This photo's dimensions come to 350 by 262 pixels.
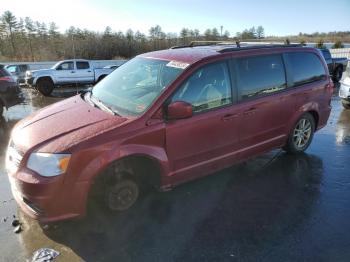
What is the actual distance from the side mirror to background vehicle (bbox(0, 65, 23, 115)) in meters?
7.63

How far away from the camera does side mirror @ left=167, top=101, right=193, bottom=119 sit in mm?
3961

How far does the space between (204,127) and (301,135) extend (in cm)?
243

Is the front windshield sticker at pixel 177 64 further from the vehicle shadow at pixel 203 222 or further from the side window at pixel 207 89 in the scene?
the vehicle shadow at pixel 203 222

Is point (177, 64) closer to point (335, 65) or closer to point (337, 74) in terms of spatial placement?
point (335, 65)

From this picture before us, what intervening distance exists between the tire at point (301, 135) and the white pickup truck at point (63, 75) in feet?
46.6

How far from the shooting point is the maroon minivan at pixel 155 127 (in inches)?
141

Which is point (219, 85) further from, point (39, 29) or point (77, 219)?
point (39, 29)

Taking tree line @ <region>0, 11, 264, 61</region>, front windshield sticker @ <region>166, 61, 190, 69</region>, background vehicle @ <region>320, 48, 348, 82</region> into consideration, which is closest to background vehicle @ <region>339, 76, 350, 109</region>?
front windshield sticker @ <region>166, 61, 190, 69</region>

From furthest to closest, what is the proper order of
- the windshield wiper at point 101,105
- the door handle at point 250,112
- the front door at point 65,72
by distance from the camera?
1. the front door at point 65,72
2. the door handle at point 250,112
3. the windshield wiper at point 101,105

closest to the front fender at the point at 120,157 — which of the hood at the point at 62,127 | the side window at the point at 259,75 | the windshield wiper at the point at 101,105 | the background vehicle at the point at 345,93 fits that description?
the hood at the point at 62,127

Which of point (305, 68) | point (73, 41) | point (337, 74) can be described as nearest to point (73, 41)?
point (73, 41)

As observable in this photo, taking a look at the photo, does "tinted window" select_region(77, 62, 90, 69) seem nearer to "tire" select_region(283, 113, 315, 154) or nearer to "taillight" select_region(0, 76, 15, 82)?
"taillight" select_region(0, 76, 15, 82)

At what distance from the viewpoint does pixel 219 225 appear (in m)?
3.99

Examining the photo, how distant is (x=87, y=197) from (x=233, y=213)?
1685 millimetres
